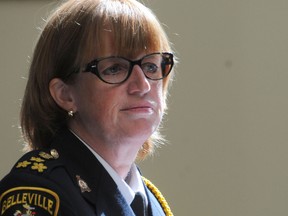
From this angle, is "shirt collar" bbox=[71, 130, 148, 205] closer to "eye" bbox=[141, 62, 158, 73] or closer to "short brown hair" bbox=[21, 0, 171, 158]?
"short brown hair" bbox=[21, 0, 171, 158]

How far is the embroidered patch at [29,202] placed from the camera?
1520 millimetres

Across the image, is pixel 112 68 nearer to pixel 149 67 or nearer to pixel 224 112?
pixel 149 67

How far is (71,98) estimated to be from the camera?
6.17 feet

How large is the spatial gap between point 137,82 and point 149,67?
0.28ft

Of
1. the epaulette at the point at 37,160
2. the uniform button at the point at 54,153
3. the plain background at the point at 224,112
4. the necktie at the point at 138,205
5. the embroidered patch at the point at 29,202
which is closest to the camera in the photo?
the embroidered patch at the point at 29,202

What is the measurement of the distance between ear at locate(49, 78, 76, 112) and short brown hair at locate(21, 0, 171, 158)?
0.06 feet

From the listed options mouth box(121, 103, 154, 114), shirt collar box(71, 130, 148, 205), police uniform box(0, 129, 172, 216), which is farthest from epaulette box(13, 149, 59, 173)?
mouth box(121, 103, 154, 114)

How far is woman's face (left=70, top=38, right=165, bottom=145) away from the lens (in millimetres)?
1788

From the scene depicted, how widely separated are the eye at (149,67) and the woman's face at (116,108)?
31mm

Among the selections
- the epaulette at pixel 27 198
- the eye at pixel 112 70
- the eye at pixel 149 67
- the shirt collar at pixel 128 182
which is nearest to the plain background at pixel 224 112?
the shirt collar at pixel 128 182

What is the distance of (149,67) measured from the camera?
6.11 feet

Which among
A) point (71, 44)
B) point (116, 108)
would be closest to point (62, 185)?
point (116, 108)

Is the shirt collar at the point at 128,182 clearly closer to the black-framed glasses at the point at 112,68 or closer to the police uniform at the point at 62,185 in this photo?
the police uniform at the point at 62,185

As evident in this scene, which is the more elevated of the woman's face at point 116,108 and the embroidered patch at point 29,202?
the woman's face at point 116,108
